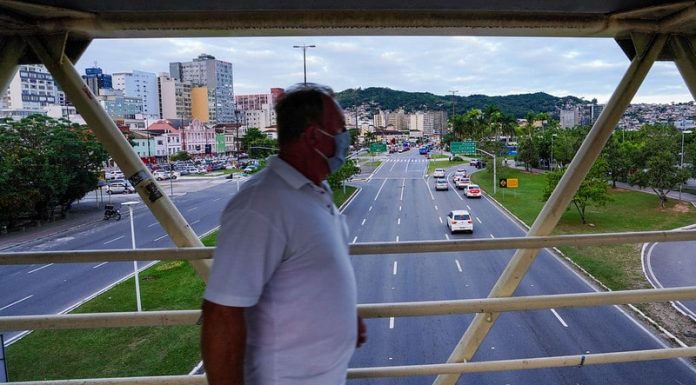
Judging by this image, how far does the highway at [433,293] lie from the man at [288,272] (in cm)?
164

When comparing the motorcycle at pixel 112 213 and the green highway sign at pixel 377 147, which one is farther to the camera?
the green highway sign at pixel 377 147

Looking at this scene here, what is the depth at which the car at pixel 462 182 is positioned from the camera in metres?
23.1

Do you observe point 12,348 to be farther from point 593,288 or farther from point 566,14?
point 593,288

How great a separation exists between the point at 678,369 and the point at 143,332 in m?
7.89

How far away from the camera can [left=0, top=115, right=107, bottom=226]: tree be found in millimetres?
15789

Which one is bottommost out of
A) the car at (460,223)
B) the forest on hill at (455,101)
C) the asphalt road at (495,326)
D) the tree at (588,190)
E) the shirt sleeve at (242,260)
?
the asphalt road at (495,326)

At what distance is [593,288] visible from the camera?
931 cm

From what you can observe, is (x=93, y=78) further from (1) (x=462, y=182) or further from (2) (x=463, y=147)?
(1) (x=462, y=182)

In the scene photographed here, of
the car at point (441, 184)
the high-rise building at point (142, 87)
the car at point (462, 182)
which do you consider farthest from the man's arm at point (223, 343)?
the high-rise building at point (142, 87)

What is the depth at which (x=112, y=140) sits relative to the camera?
1725mm

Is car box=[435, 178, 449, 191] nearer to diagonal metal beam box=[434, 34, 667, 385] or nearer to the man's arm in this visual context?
diagonal metal beam box=[434, 34, 667, 385]

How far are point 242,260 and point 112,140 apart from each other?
3.62 ft

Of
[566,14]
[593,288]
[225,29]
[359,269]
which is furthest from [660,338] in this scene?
[225,29]

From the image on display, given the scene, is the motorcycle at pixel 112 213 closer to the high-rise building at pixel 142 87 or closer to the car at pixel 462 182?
the high-rise building at pixel 142 87
